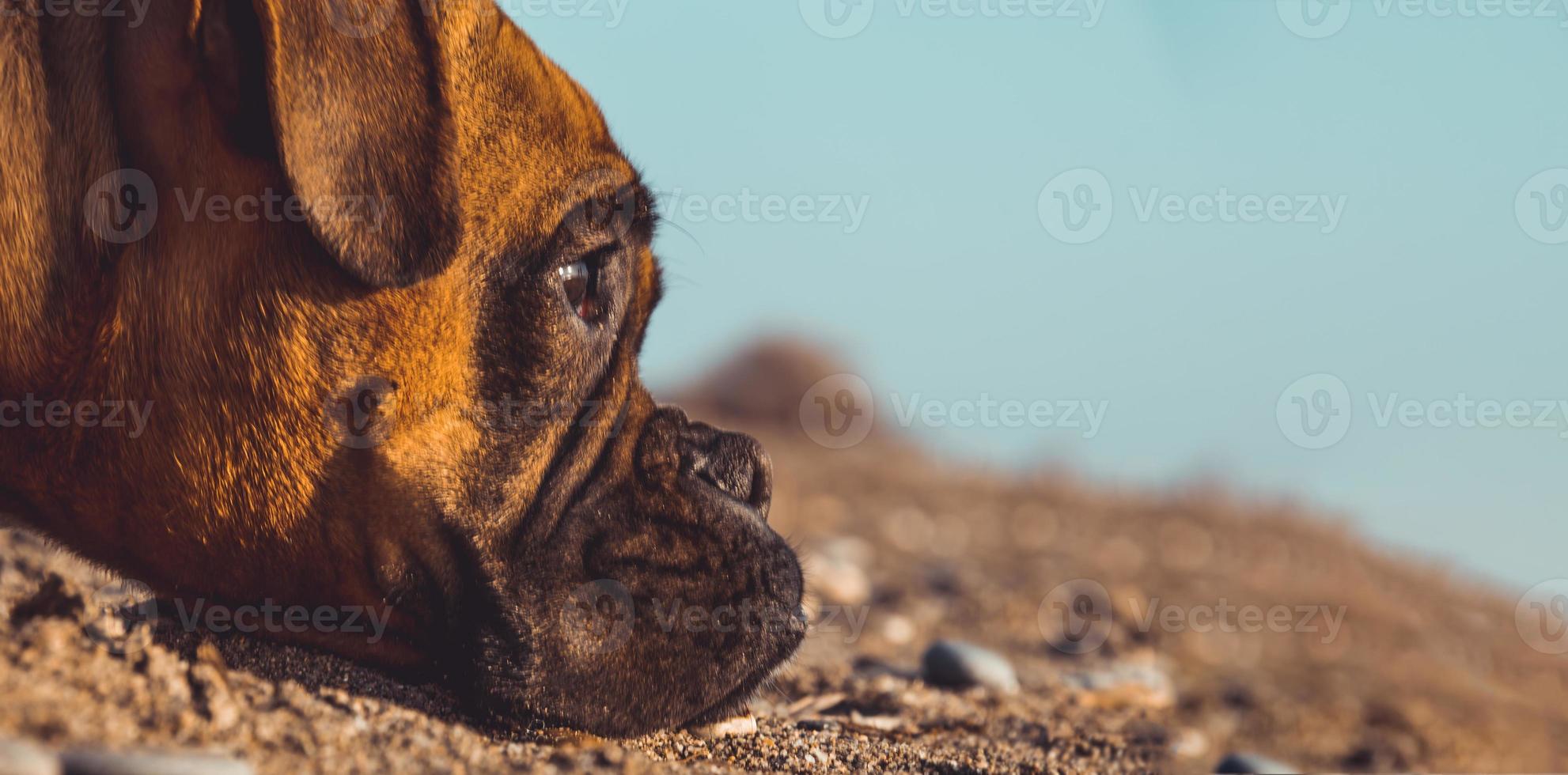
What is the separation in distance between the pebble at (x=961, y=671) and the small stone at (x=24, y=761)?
322 cm

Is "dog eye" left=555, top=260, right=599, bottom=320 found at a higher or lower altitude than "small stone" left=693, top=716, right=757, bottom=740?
higher

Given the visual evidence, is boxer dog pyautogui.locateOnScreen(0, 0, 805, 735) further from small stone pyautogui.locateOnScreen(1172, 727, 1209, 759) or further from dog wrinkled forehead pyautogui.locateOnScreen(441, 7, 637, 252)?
small stone pyautogui.locateOnScreen(1172, 727, 1209, 759)

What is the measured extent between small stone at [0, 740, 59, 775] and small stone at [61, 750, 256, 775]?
0.04 m

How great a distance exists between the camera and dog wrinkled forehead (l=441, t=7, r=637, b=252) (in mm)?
2875

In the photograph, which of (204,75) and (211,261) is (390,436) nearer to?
(211,261)

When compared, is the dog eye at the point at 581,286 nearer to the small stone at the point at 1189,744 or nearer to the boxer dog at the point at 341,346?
the boxer dog at the point at 341,346

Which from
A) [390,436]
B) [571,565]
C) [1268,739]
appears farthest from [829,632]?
[390,436]

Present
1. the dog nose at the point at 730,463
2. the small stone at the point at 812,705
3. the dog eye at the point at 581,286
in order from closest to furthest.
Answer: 1. the dog eye at the point at 581,286
2. the dog nose at the point at 730,463
3. the small stone at the point at 812,705

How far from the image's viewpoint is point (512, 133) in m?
2.96

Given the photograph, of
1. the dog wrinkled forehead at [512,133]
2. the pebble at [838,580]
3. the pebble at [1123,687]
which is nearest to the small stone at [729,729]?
the dog wrinkled forehead at [512,133]

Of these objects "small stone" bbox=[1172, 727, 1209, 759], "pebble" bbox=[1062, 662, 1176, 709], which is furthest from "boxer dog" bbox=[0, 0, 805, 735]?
"pebble" bbox=[1062, 662, 1176, 709]

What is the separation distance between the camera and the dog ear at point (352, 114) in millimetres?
2553

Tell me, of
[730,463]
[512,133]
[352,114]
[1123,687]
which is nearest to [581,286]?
[512,133]

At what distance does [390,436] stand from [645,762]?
0.88 m
